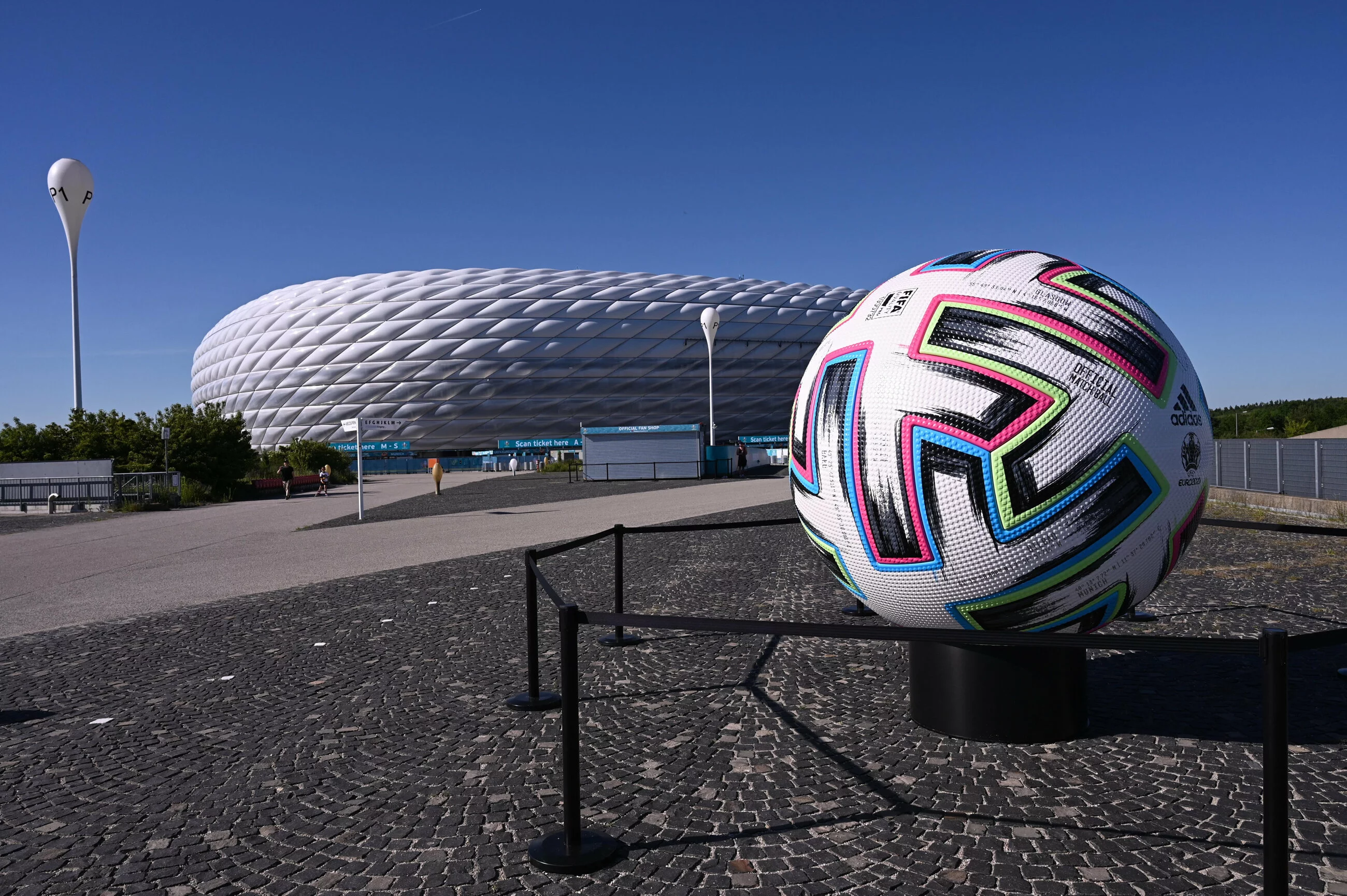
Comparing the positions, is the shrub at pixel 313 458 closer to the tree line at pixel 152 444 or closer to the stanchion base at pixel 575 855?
the tree line at pixel 152 444

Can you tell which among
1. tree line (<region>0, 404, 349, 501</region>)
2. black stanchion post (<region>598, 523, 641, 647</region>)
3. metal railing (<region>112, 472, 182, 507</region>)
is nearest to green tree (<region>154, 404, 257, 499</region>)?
tree line (<region>0, 404, 349, 501</region>)

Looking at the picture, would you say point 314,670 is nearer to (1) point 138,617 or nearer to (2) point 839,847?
(1) point 138,617

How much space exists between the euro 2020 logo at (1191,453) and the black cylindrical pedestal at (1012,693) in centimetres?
91

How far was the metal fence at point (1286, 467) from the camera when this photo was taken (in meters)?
15.1

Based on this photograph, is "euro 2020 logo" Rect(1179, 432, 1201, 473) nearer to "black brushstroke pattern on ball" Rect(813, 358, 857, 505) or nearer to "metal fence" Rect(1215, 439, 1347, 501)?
"black brushstroke pattern on ball" Rect(813, 358, 857, 505)

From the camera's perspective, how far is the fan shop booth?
35.7m

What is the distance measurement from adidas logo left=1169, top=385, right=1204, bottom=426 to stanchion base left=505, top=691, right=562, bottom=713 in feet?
10.4

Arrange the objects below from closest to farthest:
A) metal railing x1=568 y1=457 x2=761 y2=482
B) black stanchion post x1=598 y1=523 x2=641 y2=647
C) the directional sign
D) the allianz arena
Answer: black stanchion post x1=598 y1=523 x2=641 y2=647 < the directional sign < metal railing x1=568 y1=457 x2=761 y2=482 < the allianz arena

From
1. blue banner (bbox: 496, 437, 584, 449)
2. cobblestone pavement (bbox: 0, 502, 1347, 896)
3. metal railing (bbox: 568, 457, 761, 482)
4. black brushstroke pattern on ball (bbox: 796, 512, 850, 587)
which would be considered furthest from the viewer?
blue banner (bbox: 496, 437, 584, 449)

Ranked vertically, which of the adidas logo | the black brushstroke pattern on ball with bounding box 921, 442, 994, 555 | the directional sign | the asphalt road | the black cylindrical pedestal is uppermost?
the directional sign

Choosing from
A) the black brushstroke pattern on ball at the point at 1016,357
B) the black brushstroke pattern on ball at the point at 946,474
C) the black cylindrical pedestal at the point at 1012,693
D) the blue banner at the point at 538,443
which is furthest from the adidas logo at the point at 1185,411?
the blue banner at the point at 538,443

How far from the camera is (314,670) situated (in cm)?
548

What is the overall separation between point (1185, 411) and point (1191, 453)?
18cm

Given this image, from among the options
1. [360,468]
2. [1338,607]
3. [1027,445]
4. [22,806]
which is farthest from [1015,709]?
[360,468]
